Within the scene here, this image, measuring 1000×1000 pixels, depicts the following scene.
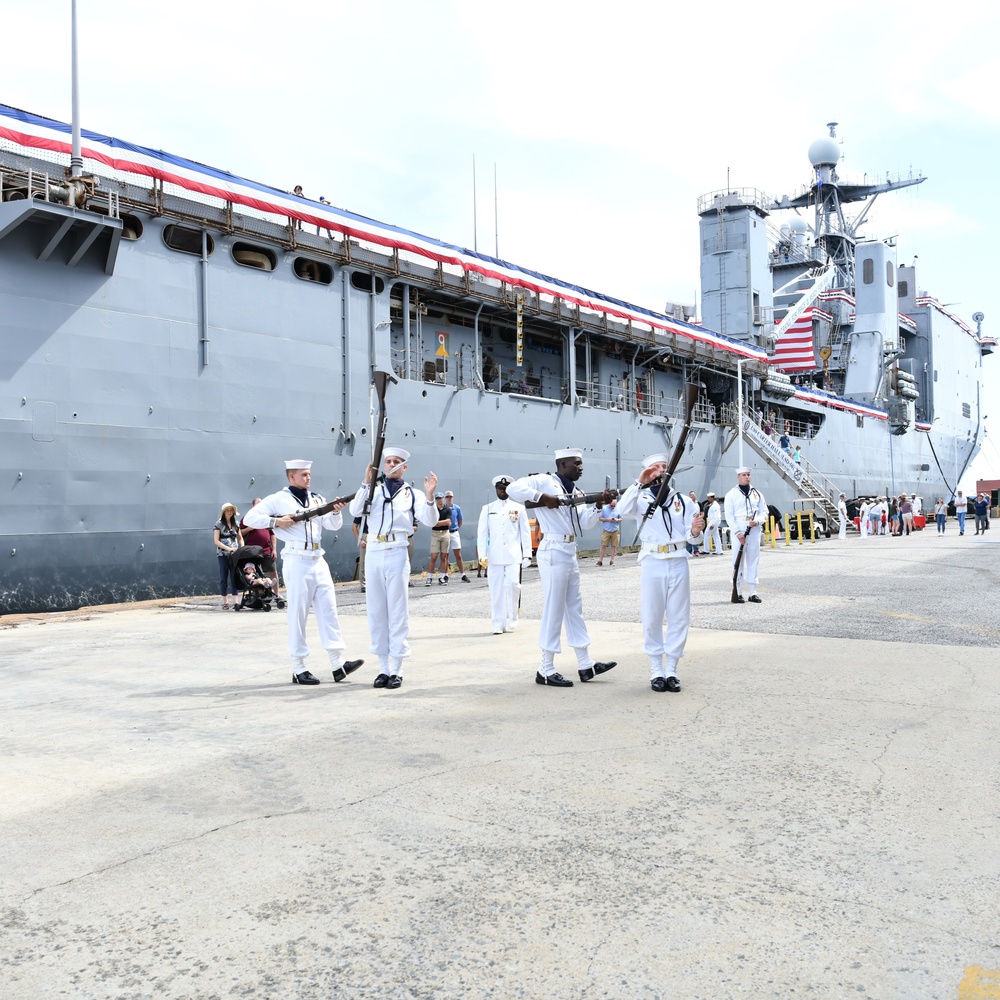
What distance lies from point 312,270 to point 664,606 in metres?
12.8

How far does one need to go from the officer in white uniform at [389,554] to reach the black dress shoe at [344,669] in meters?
0.22

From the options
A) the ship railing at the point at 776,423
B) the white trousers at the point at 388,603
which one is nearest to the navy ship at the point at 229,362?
the ship railing at the point at 776,423

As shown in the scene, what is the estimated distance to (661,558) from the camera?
22.4ft

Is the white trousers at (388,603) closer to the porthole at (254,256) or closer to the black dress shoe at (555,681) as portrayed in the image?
the black dress shoe at (555,681)

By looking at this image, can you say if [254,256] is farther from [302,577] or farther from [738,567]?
[302,577]

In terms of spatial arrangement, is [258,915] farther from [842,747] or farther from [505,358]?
[505,358]

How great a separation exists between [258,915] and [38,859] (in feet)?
3.60

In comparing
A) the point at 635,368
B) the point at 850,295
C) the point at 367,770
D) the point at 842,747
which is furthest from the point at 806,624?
the point at 850,295

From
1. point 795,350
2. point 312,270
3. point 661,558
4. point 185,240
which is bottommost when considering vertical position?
point 661,558

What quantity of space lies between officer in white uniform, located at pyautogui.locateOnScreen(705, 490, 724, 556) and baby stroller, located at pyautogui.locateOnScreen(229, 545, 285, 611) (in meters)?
11.5

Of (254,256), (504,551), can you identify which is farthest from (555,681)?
(254,256)

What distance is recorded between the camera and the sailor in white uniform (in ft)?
21.9

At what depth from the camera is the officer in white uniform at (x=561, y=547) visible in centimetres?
703

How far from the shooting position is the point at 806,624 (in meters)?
9.67
